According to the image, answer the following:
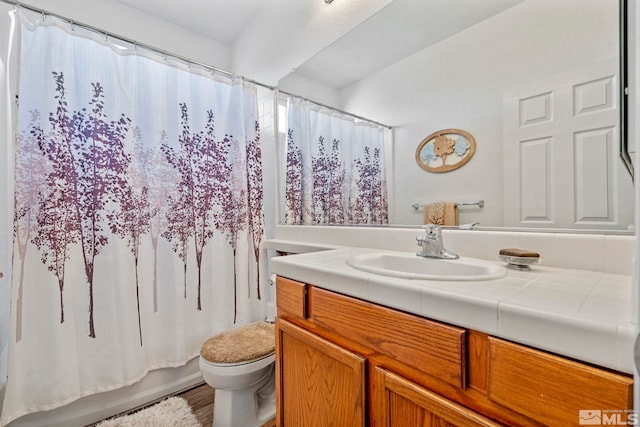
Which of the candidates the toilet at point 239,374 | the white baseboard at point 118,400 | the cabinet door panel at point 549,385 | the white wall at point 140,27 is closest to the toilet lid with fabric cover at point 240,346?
the toilet at point 239,374

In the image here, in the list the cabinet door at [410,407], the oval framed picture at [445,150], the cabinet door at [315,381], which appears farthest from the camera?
the oval framed picture at [445,150]

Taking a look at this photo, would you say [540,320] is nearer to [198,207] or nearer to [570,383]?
[570,383]

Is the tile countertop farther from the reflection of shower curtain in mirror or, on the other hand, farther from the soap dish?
the reflection of shower curtain in mirror

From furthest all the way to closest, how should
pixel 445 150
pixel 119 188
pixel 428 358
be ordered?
pixel 119 188, pixel 445 150, pixel 428 358

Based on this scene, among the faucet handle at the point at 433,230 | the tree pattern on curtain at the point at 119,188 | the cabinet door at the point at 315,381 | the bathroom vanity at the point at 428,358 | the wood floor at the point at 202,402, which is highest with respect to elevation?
the tree pattern on curtain at the point at 119,188

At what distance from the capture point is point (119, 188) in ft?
4.70

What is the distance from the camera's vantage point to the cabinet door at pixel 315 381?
0.70 metres

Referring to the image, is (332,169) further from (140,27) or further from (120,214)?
(140,27)

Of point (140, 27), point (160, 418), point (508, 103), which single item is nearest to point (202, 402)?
point (160, 418)

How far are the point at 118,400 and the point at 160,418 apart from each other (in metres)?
0.29

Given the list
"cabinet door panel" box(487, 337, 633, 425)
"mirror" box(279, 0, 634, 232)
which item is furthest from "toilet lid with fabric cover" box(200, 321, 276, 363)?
"cabinet door panel" box(487, 337, 633, 425)

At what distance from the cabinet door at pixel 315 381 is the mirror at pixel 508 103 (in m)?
0.70

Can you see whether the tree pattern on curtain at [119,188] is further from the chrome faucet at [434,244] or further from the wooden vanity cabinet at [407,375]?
the chrome faucet at [434,244]

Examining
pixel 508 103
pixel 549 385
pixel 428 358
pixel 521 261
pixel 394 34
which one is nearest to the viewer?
pixel 549 385
